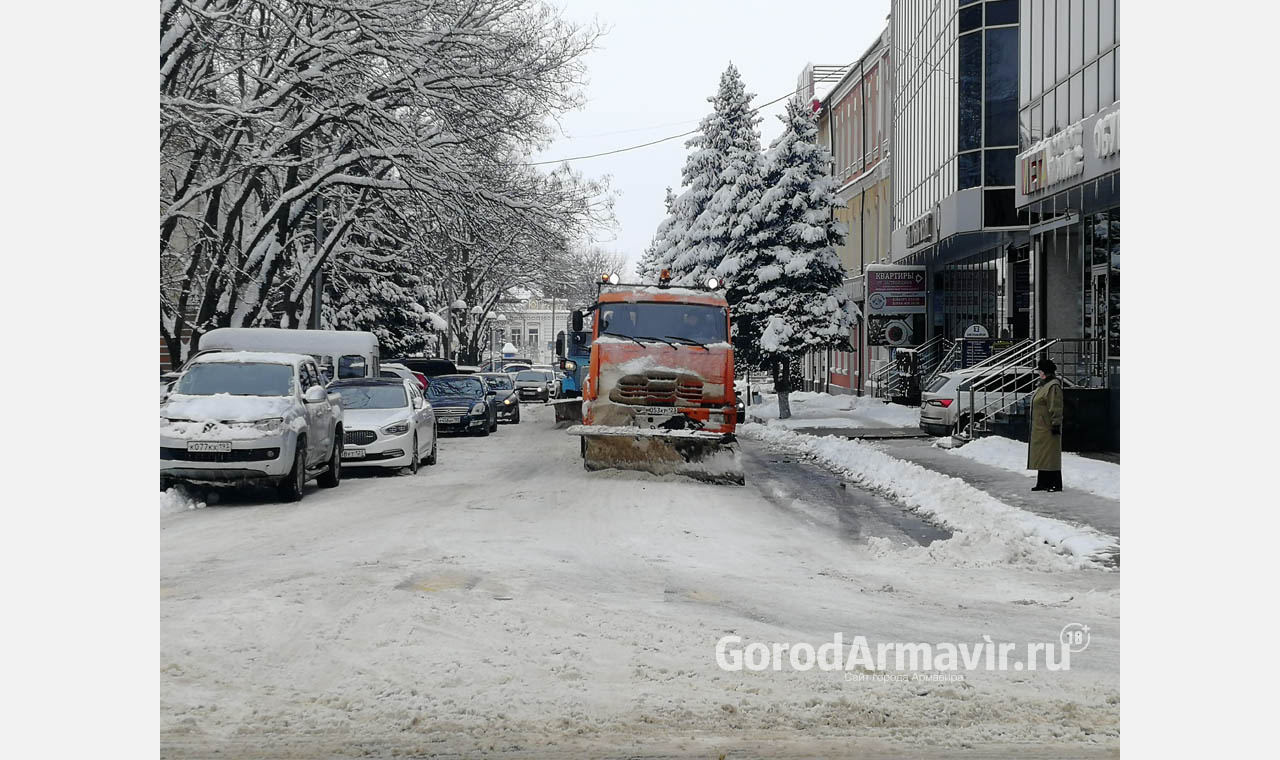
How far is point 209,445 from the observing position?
1379 centimetres

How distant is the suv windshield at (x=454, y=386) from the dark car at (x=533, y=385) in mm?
17894

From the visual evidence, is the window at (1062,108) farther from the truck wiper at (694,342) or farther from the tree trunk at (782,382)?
the tree trunk at (782,382)

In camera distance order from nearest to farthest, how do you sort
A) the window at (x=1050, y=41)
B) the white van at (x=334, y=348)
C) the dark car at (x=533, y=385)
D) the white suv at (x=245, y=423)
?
the white suv at (x=245, y=423) < the window at (x=1050, y=41) < the white van at (x=334, y=348) < the dark car at (x=533, y=385)

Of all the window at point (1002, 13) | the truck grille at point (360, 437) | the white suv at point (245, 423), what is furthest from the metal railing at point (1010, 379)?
the white suv at point (245, 423)

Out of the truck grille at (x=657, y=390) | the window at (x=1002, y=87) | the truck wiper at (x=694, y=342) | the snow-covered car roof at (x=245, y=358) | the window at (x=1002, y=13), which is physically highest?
the window at (x=1002, y=13)

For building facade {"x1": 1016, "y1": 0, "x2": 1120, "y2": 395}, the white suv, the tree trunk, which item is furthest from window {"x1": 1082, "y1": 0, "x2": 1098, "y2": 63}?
the tree trunk

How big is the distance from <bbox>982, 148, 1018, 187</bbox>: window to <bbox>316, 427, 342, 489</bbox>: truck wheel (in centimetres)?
1832

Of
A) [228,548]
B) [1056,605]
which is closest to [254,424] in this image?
[228,548]

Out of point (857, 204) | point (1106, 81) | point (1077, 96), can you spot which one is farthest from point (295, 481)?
point (857, 204)

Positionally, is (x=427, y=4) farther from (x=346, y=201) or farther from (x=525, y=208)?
A: (x=346, y=201)

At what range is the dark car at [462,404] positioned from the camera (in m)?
30.3

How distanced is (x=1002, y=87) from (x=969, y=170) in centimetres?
201

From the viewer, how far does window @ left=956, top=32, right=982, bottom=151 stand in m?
30.6

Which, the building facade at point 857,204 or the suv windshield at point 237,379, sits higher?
the building facade at point 857,204
